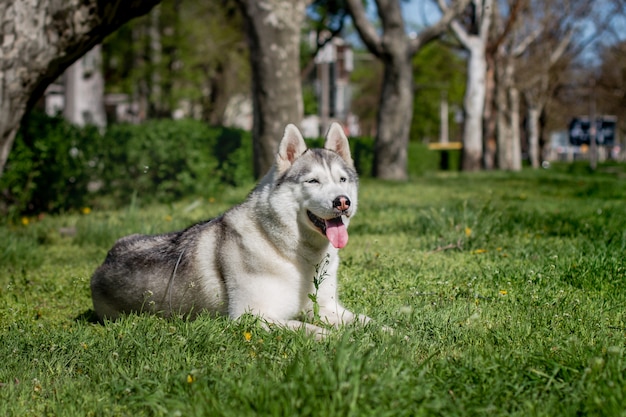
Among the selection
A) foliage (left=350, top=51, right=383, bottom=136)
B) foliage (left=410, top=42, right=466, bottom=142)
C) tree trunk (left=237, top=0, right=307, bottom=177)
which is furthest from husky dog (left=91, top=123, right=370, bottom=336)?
foliage (left=350, top=51, right=383, bottom=136)

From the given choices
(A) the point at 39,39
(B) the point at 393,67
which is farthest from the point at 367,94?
(A) the point at 39,39

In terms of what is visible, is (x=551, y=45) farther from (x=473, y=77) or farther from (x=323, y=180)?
(x=323, y=180)

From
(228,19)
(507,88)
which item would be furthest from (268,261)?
(507,88)

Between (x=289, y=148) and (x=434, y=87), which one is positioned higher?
(x=434, y=87)

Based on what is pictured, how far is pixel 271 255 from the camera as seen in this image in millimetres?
4926

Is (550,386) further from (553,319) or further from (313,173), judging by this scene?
(313,173)

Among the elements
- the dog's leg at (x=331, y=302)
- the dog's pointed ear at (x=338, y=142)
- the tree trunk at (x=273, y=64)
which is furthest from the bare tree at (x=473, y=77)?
the dog's leg at (x=331, y=302)

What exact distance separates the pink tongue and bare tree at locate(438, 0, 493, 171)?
26.0 meters

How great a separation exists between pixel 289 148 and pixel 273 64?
30.5ft

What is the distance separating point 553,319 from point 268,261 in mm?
1910

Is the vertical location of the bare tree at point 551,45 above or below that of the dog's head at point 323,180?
above

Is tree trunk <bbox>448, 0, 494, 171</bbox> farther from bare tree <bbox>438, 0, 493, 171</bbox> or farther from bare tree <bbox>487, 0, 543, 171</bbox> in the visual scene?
bare tree <bbox>487, 0, 543, 171</bbox>

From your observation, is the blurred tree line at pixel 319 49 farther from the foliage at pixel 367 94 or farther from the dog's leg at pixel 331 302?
the foliage at pixel 367 94

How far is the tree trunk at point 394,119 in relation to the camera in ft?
70.2
